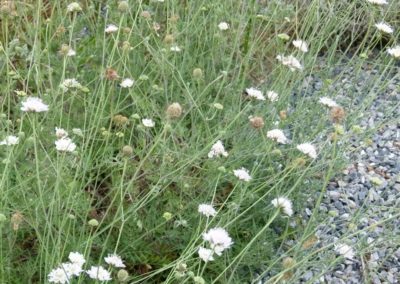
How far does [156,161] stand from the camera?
7.83ft

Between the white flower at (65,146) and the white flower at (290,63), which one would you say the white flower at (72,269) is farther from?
the white flower at (290,63)

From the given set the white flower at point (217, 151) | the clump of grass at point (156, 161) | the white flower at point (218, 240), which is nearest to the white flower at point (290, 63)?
the clump of grass at point (156, 161)

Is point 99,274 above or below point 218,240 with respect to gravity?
below

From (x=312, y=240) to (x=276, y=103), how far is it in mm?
538

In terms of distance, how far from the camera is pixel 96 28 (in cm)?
291

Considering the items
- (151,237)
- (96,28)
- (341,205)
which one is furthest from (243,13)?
(151,237)

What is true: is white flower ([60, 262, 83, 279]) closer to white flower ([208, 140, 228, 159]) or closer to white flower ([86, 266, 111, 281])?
white flower ([86, 266, 111, 281])

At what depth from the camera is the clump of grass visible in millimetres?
1781

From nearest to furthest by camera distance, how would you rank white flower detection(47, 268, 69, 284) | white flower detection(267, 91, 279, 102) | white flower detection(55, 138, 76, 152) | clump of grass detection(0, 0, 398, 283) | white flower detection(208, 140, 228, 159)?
white flower detection(47, 268, 69, 284), white flower detection(55, 138, 76, 152), clump of grass detection(0, 0, 398, 283), white flower detection(208, 140, 228, 159), white flower detection(267, 91, 279, 102)

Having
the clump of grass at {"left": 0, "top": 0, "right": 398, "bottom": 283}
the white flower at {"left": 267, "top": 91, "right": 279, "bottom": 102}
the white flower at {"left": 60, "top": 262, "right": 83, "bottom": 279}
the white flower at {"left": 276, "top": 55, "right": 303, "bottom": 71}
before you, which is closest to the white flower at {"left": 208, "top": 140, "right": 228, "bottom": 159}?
the clump of grass at {"left": 0, "top": 0, "right": 398, "bottom": 283}

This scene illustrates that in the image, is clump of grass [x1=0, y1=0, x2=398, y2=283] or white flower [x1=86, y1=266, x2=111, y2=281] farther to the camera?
clump of grass [x1=0, y1=0, x2=398, y2=283]

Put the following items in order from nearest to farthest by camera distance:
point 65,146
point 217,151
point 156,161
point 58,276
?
1. point 58,276
2. point 65,146
3. point 217,151
4. point 156,161

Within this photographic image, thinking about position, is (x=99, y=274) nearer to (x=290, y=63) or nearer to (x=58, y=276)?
(x=58, y=276)

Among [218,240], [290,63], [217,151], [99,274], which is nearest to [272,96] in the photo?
[290,63]
